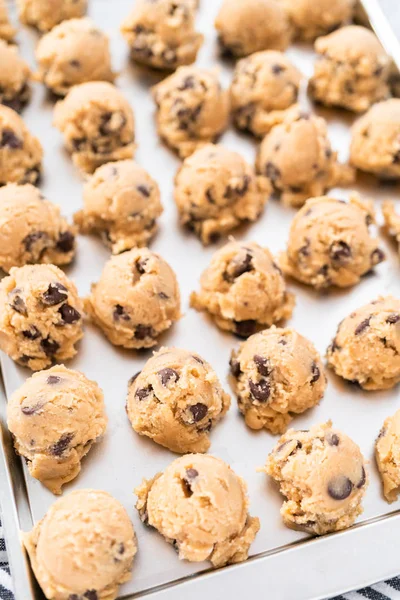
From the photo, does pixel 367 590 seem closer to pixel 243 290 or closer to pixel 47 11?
pixel 243 290

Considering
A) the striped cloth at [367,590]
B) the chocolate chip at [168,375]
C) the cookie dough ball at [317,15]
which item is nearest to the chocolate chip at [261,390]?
the chocolate chip at [168,375]

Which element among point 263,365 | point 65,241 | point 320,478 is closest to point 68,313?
point 65,241

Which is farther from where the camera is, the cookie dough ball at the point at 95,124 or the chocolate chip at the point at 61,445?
the cookie dough ball at the point at 95,124

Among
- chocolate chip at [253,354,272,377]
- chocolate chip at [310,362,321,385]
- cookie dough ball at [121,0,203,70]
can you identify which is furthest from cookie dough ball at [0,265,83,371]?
cookie dough ball at [121,0,203,70]

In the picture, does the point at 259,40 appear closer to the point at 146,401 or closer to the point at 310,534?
the point at 146,401

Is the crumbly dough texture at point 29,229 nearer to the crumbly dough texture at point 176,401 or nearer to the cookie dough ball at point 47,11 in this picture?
the crumbly dough texture at point 176,401

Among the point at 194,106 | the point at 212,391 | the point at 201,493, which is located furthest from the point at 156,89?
the point at 201,493
